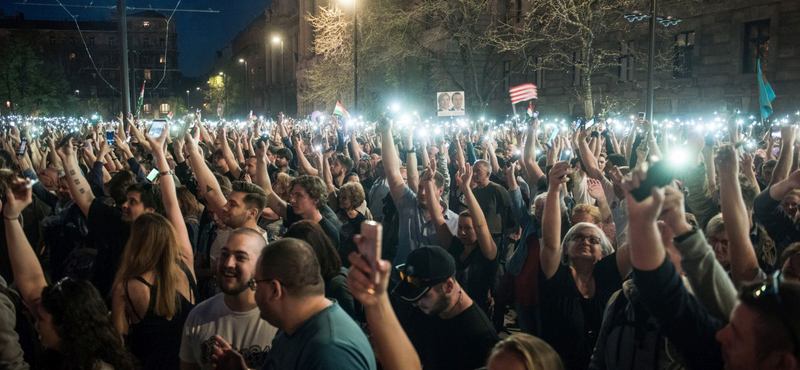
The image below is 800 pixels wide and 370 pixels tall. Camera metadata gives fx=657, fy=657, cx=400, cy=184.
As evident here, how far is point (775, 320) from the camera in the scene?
204cm

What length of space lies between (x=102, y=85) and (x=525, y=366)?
394 feet

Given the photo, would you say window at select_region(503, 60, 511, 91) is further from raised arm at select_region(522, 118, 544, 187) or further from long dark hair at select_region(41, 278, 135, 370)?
long dark hair at select_region(41, 278, 135, 370)

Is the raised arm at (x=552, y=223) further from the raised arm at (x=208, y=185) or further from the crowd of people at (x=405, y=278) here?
the raised arm at (x=208, y=185)

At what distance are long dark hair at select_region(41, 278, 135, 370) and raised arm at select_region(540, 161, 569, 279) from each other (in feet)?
8.57

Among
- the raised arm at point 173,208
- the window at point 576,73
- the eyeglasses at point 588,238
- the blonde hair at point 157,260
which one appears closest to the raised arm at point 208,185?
the raised arm at point 173,208

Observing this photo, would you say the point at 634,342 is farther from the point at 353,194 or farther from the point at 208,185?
the point at 208,185

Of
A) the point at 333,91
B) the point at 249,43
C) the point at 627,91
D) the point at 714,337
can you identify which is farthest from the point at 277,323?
the point at 249,43

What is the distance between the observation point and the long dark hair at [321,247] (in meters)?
4.16

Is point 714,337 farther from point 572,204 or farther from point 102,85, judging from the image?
point 102,85

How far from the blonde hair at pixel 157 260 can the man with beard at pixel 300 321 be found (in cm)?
81

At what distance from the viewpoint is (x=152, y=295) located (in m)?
3.63

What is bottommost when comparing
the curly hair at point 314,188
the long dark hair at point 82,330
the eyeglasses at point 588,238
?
the long dark hair at point 82,330

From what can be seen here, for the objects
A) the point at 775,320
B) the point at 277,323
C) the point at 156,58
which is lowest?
the point at 277,323

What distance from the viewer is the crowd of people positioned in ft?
7.53
